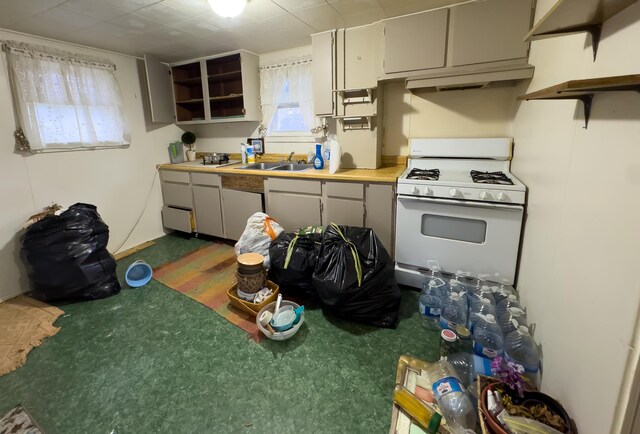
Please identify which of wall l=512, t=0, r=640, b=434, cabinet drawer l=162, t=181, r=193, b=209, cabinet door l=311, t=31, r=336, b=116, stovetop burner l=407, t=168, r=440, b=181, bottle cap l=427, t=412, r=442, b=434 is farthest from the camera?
cabinet drawer l=162, t=181, r=193, b=209

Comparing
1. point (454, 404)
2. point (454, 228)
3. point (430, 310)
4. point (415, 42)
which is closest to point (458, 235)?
point (454, 228)

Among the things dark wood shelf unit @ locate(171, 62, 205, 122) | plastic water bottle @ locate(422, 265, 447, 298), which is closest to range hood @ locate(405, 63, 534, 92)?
plastic water bottle @ locate(422, 265, 447, 298)

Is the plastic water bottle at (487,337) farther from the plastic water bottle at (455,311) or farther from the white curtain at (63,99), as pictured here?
the white curtain at (63,99)

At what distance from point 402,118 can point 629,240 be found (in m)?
2.19

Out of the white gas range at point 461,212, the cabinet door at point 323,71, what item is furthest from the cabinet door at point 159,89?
the white gas range at point 461,212

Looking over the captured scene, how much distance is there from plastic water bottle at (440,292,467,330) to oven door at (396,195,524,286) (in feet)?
1.07

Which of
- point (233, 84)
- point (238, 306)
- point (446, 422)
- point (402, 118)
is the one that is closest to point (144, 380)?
point (238, 306)

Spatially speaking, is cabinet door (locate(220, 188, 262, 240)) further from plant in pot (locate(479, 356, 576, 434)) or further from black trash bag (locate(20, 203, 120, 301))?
plant in pot (locate(479, 356, 576, 434))

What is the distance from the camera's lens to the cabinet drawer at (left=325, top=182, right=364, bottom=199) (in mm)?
2432

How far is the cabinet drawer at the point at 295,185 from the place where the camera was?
263 cm

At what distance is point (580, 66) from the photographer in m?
1.14

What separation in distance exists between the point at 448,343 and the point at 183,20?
9.55ft

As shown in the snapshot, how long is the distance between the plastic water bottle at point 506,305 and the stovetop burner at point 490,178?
71 cm

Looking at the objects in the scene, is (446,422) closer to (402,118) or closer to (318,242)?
(318,242)
